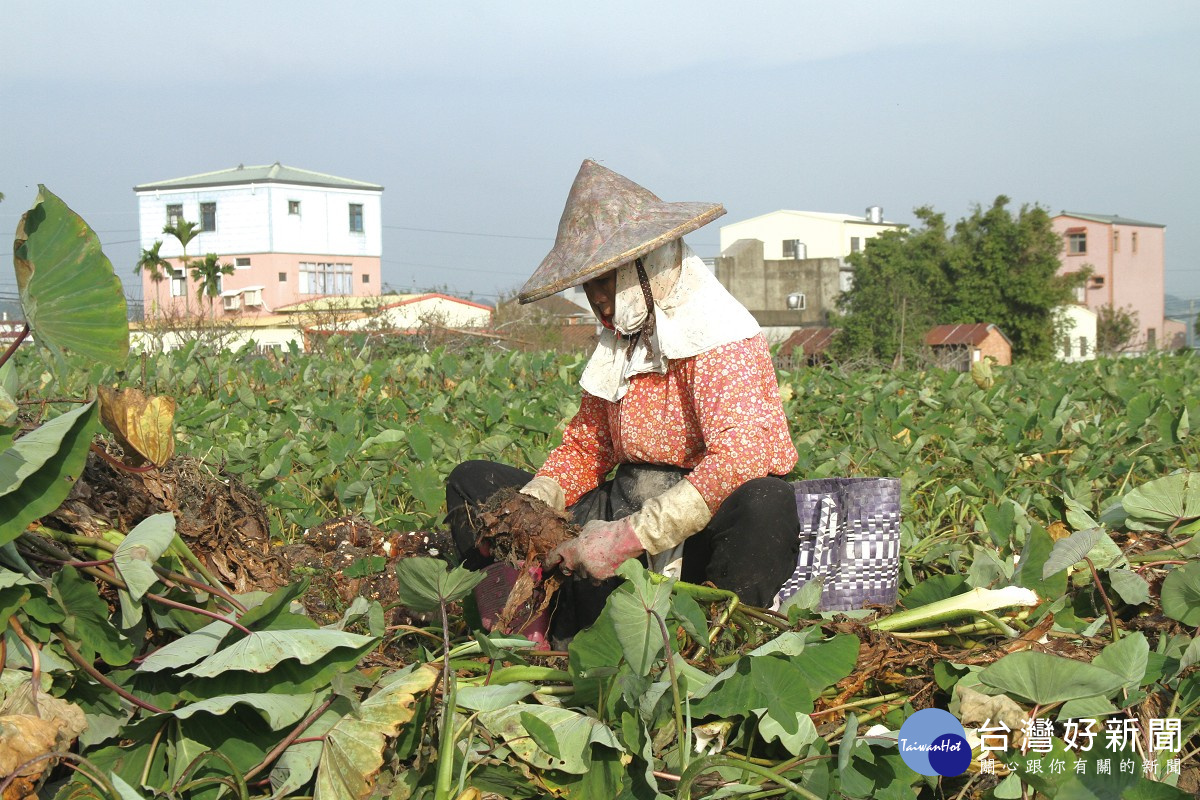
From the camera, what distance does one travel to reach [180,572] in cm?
179

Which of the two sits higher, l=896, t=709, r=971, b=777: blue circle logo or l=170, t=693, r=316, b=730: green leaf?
l=170, t=693, r=316, b=730: green leaf

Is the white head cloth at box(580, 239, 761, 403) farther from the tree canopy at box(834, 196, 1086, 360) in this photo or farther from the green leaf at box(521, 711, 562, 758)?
the tree canopy at box(834, 196, 1086, 360)

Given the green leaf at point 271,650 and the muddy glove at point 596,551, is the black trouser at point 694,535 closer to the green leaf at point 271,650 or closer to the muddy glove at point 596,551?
the muddy glove at point 596,551

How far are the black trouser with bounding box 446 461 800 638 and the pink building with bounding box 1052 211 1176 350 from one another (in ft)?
143

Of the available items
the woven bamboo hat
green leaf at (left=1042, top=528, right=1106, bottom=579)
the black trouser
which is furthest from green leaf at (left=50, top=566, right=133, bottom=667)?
green leaf at (left=1042, top=528, right=1106, bottom=579)

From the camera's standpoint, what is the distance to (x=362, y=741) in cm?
157

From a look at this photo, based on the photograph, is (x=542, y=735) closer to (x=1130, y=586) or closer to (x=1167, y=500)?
(x=1130, y=586)

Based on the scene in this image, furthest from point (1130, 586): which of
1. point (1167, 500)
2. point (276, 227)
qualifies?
point (276, 227)

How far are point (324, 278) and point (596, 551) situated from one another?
152 ft

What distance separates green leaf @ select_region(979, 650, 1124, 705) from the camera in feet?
5.58

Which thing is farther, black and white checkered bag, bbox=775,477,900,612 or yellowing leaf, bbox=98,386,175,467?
black and white checkered bag, bbox=775,477,900,612

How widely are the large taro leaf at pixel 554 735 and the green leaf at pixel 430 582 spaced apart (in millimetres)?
233

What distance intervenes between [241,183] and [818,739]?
48.0 meters

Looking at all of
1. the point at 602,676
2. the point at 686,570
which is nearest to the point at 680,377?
the point at 686,570
